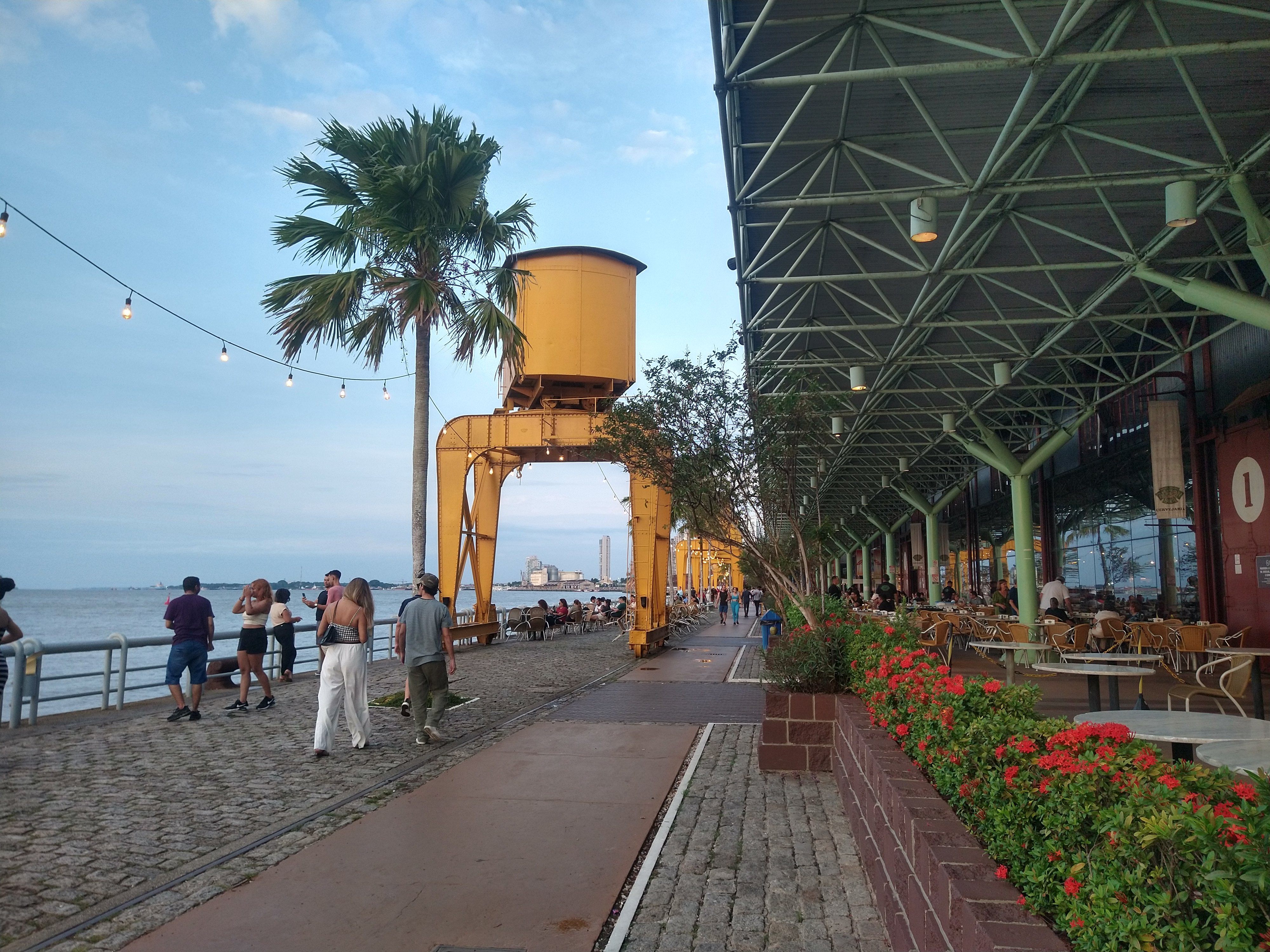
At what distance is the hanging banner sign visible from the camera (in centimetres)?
1434

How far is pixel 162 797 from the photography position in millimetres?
6422

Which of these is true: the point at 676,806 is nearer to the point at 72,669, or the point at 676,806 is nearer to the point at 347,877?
the point at 347,877

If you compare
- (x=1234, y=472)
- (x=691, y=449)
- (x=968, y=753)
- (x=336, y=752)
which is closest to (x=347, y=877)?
(x=968, y=753)

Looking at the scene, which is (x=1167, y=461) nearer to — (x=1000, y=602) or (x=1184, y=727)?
(x=1000, y=602)

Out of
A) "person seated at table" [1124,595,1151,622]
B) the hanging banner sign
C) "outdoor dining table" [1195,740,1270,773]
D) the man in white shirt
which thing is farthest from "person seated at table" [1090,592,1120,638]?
"outdoor dining table" [1195,740,1270,773]

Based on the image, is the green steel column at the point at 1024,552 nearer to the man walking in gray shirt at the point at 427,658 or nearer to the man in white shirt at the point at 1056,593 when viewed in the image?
the man in white shirt at the point at 1056,593

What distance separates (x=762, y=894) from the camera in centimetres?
441

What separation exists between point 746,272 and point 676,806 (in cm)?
742

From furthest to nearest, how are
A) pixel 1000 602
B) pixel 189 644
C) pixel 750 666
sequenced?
1. pixel 1000 602
2. pixel 750 666
3. pixel 189 644

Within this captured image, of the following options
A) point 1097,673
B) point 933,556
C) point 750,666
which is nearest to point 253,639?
point 1097,673

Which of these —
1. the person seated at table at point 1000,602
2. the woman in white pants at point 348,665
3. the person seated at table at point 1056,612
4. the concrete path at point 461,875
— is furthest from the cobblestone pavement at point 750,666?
the concrete path at point 461,875

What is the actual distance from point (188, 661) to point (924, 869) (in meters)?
9.44

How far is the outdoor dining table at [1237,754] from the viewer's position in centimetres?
337

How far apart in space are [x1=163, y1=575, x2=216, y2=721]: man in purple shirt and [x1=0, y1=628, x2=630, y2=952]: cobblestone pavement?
0.31 metres
